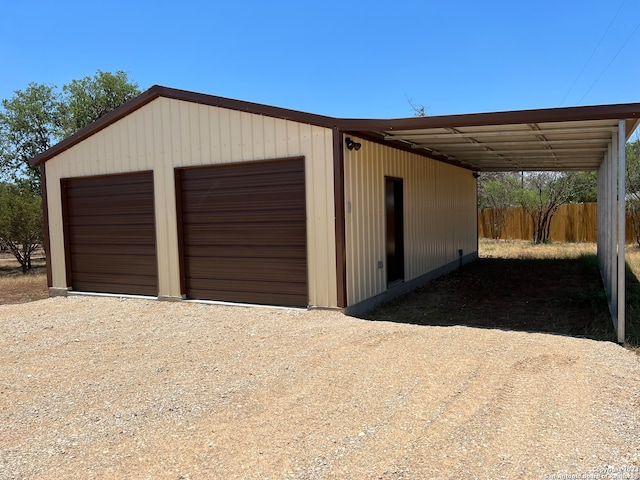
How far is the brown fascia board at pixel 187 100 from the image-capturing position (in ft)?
24.0

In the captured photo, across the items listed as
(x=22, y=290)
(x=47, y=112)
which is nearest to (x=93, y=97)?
(x=47, y=112)

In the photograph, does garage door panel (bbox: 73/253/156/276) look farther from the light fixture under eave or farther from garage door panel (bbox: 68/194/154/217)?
the light fixture under eave

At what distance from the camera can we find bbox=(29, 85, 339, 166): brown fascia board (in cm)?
731

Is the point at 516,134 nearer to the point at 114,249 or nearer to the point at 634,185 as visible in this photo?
the point at 114,249

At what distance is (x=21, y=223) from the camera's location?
17.1m

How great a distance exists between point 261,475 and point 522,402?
2.17 meters

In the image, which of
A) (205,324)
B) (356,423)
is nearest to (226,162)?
(205,324)

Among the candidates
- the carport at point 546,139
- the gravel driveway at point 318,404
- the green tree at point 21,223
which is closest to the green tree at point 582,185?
the carport at point 546,139

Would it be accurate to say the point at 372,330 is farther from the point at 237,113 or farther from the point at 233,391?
the point at 237,113

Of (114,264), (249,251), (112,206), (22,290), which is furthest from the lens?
(22,290)

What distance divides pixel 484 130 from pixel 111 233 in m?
6.86

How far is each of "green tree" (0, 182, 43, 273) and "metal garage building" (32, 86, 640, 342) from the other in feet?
25.8

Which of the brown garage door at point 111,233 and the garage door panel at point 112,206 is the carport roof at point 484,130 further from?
the garage door panel at point 112,206

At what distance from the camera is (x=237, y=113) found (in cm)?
799
